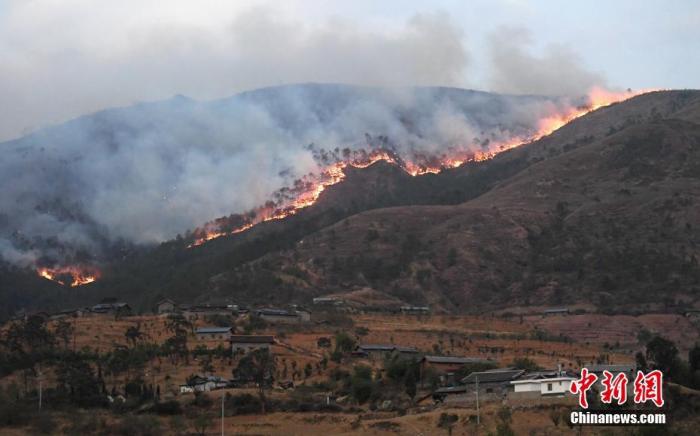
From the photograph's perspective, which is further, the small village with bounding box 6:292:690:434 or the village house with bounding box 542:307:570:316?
the village house with bounding box 542:307:570:316

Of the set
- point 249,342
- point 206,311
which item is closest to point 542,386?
point 249,342

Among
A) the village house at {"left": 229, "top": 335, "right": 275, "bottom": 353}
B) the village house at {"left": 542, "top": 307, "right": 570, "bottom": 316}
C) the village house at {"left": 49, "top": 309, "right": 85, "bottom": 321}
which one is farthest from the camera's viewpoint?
the village house at {"left": 542, "top": 307, "right": 570, "bottom": 316}

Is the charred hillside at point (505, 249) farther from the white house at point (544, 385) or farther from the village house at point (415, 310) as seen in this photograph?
the white house at point (544, 385)

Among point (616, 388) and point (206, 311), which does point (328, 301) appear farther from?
point (616, 388)

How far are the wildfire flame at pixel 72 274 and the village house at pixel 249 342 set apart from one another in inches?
3513

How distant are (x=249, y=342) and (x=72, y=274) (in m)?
99.0

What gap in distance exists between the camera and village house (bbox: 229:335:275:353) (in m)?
96.5

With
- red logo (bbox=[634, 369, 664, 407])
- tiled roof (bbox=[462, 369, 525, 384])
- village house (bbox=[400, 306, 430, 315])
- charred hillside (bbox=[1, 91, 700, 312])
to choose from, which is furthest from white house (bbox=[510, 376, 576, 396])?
charred hillside (bbox=[1, 91, 700, 312])

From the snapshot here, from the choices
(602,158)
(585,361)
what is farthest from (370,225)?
(585,361)

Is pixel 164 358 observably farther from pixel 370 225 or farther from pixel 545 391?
pixel 370 225

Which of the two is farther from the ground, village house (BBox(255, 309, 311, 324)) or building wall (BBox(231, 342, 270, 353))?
village house (BBox(255, 309, 311, 324))

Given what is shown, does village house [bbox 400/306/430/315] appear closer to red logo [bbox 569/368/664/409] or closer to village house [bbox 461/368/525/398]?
village house [bbox 461/368/525/398]

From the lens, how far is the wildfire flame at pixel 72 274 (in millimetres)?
183337

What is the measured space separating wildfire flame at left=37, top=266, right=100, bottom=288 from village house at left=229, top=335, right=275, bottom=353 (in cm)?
8924
